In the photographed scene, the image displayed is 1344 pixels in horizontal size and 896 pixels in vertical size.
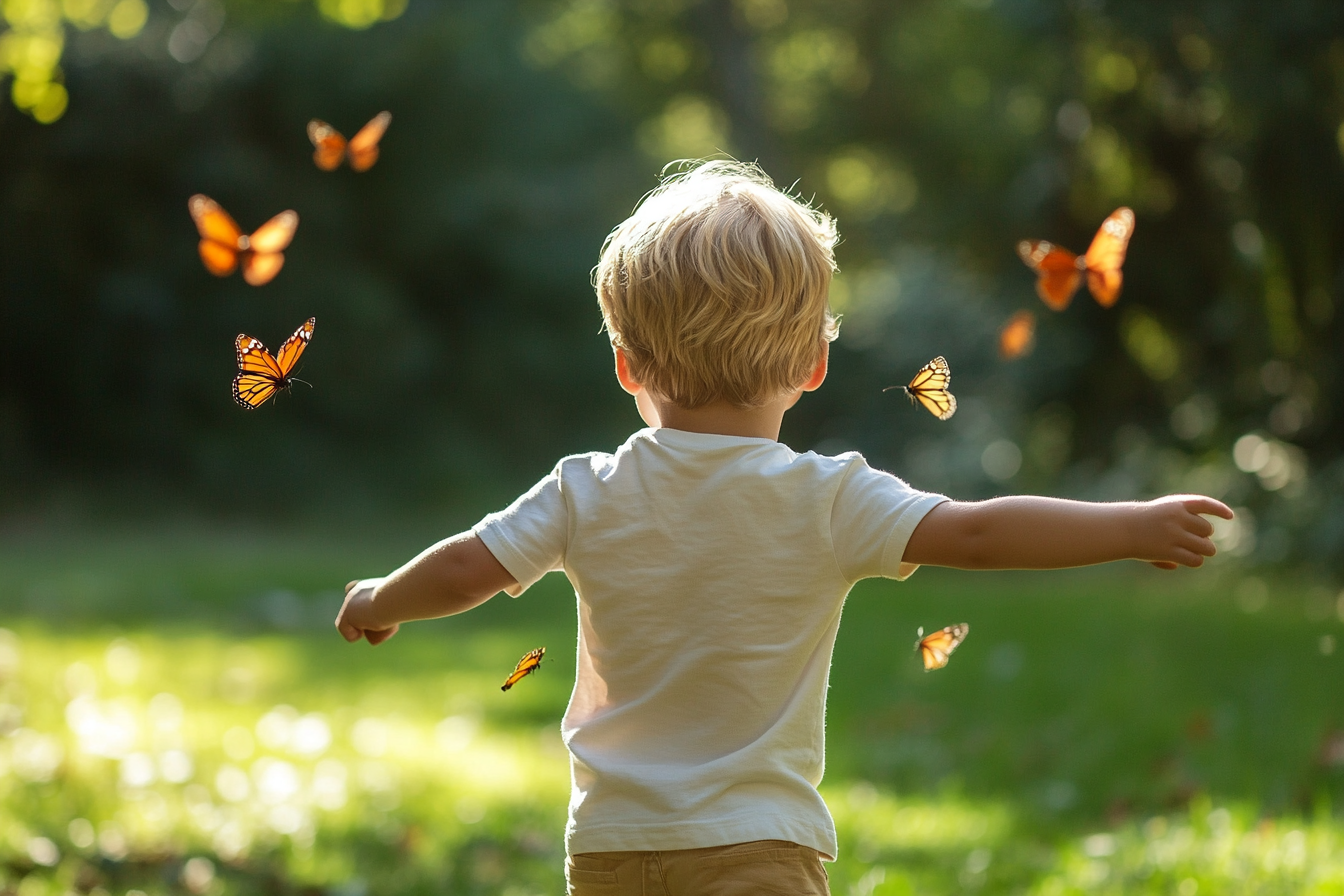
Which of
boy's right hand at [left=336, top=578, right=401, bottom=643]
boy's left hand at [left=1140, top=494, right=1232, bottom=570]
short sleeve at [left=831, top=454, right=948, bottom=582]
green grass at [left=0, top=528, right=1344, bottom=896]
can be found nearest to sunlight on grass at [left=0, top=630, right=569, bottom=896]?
green grass at [left=0, top=528, right=1344, bottom=896]

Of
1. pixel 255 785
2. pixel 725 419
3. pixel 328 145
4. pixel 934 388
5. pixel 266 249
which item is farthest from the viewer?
pixel 255 785

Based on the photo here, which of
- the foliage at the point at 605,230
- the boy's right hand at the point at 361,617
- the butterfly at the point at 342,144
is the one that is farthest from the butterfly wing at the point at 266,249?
the foliage at the point at 605,230

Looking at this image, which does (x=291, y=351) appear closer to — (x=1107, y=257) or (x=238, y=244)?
(x=238, y=244)

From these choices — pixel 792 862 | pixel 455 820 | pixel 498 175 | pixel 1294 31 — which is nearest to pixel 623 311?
pixel 792 862

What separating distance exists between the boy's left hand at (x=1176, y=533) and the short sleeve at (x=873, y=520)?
278 mm

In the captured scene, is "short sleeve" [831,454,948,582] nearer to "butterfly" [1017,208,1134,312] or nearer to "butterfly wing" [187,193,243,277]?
"butterfly" [1017,208,1134,312]

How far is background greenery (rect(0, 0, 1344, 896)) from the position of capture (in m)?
4.71

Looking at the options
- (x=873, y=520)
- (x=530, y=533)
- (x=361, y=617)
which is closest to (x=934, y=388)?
(x=873, y=520)

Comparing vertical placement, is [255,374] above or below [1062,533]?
above

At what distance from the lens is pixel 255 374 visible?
2.18m

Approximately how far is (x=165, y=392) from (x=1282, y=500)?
12.8 m

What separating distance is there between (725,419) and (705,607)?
0.95ft

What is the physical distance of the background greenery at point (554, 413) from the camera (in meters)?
4.71

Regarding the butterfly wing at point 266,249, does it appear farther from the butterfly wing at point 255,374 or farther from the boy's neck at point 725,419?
the boy's neck at point 725,419
